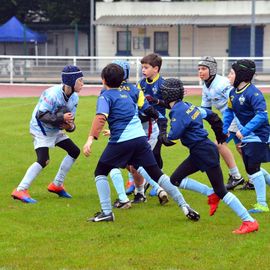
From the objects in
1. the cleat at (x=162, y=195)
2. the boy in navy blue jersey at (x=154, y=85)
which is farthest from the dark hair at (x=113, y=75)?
the cleat at (x=162, y=195)

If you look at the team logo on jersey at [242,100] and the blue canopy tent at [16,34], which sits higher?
the blue canopy tent at [16,34]

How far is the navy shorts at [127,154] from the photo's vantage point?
7965 millimetres

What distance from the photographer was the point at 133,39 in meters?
43.9

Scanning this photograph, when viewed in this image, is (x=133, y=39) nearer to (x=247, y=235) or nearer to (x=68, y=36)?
(x=68, y=36)

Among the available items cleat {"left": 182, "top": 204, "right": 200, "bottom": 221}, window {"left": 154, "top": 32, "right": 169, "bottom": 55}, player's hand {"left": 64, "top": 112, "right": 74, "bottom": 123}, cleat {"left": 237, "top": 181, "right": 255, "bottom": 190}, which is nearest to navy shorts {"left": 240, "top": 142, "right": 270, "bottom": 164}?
cleat {"left": 182, "top": 204, "right": 200, "bottom": 221}

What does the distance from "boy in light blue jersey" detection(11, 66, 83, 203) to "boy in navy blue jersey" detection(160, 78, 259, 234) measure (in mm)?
1570

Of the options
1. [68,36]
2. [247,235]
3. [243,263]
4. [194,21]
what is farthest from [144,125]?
[68,36]

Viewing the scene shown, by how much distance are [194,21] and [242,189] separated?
32.0 m

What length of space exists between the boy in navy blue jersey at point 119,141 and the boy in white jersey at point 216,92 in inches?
73.9

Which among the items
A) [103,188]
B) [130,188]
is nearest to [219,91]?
[130,188]

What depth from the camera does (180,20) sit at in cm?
4209

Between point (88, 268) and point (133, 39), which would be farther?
point (133, 39)

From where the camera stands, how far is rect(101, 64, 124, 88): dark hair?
309 inches

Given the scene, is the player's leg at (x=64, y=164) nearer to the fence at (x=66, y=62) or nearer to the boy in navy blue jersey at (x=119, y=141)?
the boy in navy blue jersey at (x=119, y=141)
